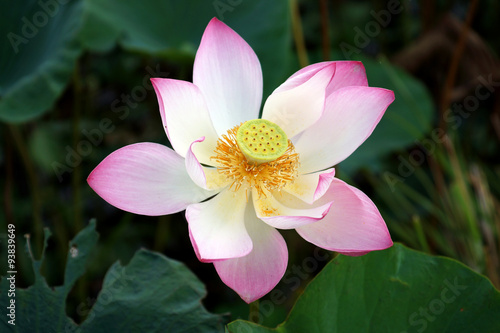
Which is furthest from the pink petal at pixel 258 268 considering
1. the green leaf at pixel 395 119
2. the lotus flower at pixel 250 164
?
the green leaf at pixel 395 119

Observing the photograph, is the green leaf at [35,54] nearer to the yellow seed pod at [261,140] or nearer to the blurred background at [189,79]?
the blurred background at [189,79]

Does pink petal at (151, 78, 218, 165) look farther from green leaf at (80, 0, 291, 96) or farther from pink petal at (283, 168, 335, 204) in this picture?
green leaf at (80, 0, 291, 96)

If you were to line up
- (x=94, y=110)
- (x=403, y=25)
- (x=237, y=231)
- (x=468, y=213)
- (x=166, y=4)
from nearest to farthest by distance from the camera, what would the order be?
1. (x=237, y=231)
2. (x=468, y=213)
3. (x=166, y=4)
4. (x=94, y=110)
5. (x=403, y=25)

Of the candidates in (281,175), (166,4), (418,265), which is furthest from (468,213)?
(166,4)

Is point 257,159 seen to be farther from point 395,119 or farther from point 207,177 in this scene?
point 395,119

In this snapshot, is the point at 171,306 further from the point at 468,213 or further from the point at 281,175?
the point at 468,213
